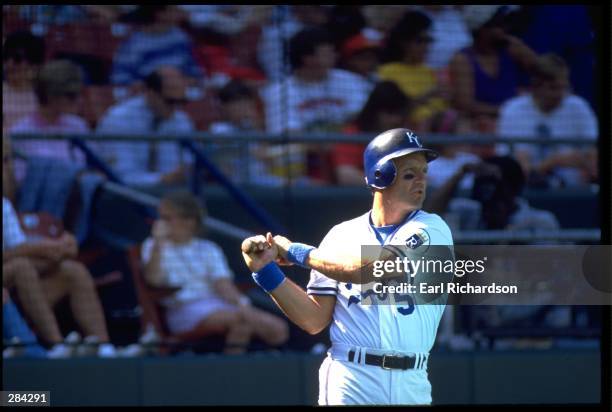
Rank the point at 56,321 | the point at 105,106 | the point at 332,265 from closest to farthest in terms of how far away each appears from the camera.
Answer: the point at 332,265
the point at 56,321
the point at 105,106

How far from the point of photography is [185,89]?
711 centimetres

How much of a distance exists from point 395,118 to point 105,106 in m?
1.73

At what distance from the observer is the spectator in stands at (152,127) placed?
22.9 ft

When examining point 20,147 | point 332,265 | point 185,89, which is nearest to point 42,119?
point 20,147

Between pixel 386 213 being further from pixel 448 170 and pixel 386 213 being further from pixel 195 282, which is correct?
pixel 448 170

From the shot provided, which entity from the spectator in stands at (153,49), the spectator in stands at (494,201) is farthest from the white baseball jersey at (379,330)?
the spectator in stands at (153,49)

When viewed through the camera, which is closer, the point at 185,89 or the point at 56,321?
the point at 56,321

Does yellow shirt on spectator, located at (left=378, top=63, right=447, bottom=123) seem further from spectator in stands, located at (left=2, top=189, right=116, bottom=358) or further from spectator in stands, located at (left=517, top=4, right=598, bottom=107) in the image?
spectator in stands, located at (left=2, top=189, right=116, bottom=358)

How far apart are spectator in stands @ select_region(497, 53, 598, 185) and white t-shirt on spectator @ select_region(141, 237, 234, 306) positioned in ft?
6.63

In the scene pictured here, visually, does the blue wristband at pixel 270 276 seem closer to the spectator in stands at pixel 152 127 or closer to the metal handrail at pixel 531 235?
the metal handrail at pixel 531 235

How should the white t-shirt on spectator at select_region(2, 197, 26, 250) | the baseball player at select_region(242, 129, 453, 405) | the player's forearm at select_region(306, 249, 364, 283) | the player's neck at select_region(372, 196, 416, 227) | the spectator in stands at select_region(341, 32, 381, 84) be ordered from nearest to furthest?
the player's forearm at select_region(306, 249, 364, 283) < the baseball player at select_region(242, 129, 453, 405) < the player's neck at select_region(372, 196, 416, 227) < the white t-shirt on spectator at select_region(2, 197, 26, 250) < the spectator in stands at select_region(341, 32, 381, 84)

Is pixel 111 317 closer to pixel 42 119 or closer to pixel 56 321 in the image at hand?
pixel 56 321

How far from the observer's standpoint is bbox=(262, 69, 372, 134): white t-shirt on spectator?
706 cm

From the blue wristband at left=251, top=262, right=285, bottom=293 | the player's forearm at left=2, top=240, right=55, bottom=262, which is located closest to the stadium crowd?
the player's forearm at left=2, top=240, right=55, bottom=262
